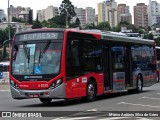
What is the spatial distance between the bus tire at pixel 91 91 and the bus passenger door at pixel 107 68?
135cm

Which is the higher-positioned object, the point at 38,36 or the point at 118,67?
the point at 38,36

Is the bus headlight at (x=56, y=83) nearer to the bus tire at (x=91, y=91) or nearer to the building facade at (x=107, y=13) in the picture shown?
the bus tire at (x=91, y=91)

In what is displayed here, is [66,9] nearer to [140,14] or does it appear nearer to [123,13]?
→ [123,13]

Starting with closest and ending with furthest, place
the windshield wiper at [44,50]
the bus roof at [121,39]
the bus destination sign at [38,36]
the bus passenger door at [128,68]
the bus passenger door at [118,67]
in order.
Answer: the windshield wiper at [44,50], the bus destination sign at [38,36], the bus roof at [121,39], the bus passenger door at [118,67], the bus passenger door at [128,68]

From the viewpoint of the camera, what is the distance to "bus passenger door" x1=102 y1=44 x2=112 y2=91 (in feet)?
65.7

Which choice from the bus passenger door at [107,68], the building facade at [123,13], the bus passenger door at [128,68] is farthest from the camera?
the building facade at [123,13]

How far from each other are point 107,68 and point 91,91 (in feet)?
7.25

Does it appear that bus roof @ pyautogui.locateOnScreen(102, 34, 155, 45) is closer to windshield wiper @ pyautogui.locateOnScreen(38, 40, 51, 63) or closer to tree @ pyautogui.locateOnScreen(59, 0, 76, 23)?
windshield wiper @ pyautogui.locateOnScreen(38, 40, 51, 63)

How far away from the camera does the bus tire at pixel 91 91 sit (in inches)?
717

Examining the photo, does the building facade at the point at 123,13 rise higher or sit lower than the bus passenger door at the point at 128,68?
higher

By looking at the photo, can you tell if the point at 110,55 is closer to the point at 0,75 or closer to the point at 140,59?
the point at 140,59

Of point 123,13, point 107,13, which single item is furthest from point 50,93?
point 123,13

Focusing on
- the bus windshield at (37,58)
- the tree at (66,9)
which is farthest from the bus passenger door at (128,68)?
the tree at (66,9)

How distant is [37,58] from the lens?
17.0 m
